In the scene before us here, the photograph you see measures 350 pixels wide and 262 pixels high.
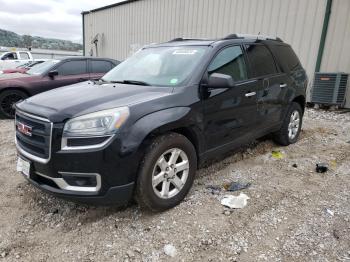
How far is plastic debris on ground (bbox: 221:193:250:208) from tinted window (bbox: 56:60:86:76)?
5921mm

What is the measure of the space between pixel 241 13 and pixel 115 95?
8.40 metres

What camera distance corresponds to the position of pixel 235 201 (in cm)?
321

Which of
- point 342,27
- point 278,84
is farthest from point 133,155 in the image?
point 342,27

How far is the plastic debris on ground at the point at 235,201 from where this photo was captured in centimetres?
314

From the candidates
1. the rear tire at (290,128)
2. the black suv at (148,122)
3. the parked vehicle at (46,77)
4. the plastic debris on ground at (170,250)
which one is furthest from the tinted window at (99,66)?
the plastic debris on ground at (170,250)

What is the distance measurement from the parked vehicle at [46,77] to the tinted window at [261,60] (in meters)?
4.28

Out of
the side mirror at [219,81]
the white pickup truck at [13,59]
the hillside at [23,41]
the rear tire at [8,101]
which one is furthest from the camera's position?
the hillside at [23,41]

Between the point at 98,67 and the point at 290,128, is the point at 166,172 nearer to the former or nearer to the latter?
the point at 290,128

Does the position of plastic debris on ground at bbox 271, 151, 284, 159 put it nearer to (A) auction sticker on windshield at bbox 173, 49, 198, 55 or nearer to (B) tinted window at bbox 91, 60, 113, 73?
(A) auction sticker on windshield at bbox 173, 49, 198, 55

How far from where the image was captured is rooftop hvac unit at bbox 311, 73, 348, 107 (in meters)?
7.79

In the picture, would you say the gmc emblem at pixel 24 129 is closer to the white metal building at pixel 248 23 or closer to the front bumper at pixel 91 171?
the front bumper at pixel 91 171

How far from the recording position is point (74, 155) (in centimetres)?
246

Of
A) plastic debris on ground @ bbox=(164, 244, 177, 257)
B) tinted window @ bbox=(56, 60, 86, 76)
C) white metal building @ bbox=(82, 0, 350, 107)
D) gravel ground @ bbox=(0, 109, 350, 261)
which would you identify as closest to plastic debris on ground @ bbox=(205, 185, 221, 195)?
gravel ground @ bbox=(0, 109, 350, 261)

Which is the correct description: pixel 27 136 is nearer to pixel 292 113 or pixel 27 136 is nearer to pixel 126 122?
pixel 126 122
